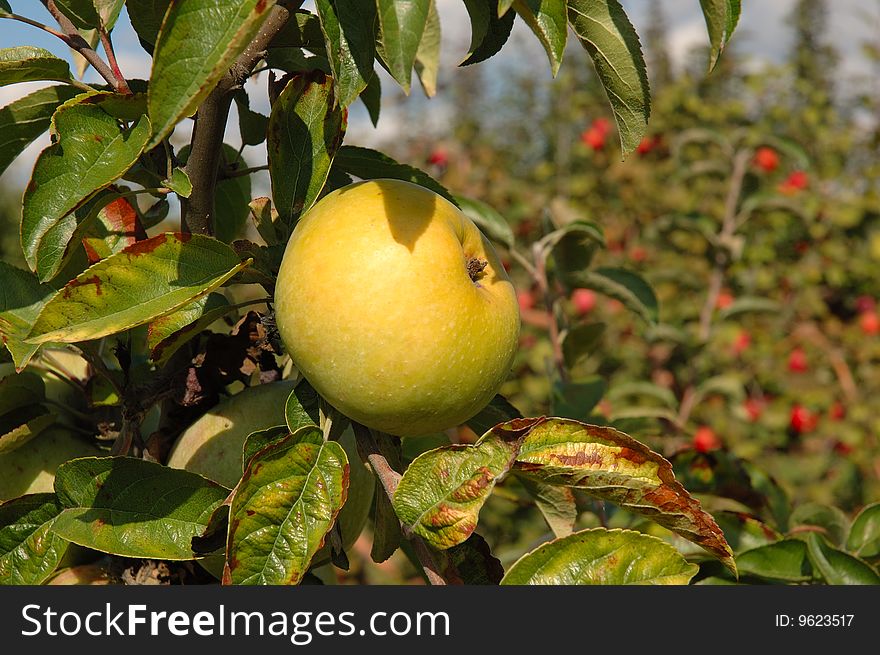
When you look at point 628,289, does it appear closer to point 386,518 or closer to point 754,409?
point 386,518

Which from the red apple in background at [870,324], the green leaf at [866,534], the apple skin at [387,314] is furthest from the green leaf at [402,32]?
the red apple in background at [870,324]

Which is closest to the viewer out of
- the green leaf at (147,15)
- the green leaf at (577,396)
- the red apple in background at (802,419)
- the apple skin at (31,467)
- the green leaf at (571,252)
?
the green leaf at (147,15)

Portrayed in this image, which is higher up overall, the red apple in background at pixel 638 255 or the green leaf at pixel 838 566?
the green leaf at pixel 838 566

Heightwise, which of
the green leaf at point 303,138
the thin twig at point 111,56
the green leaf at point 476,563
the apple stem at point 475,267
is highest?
the thin twig at point 111,56

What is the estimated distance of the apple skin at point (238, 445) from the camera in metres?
0.73

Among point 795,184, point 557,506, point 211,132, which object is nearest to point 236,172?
point 211,132

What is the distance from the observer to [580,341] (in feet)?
4.99

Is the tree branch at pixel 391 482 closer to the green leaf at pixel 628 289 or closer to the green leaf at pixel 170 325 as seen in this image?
the green leaf at pixel 170 325

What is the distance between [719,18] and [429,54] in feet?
0.72

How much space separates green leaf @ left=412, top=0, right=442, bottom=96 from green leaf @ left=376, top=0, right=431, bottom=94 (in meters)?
0.03

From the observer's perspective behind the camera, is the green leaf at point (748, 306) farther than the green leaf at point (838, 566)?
Yes

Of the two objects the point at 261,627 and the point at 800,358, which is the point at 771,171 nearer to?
the point at 800,358

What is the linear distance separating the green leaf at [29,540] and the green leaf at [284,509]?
205 mm

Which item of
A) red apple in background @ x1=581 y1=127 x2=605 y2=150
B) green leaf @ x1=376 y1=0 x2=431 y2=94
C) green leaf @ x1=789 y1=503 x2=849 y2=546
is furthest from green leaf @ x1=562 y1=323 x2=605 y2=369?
red apple in background @ x1=581 y1=127 x2=605 y2=150
